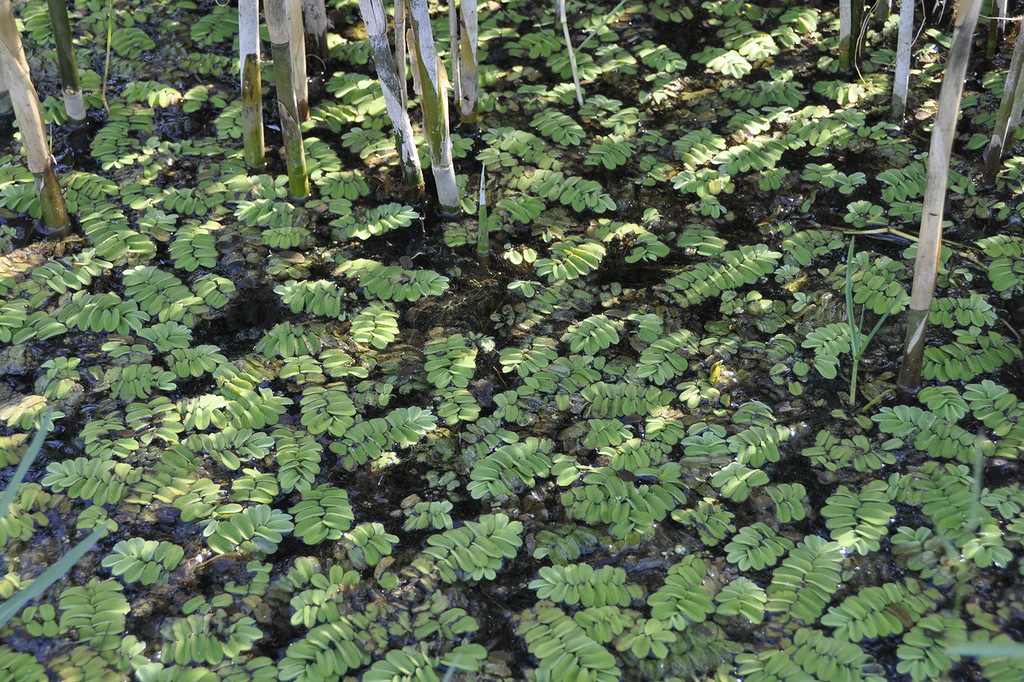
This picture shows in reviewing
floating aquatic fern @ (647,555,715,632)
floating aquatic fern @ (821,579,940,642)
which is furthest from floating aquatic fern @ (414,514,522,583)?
floating aquatic fern @ (821,579,940,642)

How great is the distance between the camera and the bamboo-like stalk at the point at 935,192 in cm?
238

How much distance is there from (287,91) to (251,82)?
0.62 feet

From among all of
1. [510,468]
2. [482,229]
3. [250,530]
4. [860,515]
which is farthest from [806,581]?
[482,229]

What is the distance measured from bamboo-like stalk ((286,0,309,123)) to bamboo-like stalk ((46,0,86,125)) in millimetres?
1013

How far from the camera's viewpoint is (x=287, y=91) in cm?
354

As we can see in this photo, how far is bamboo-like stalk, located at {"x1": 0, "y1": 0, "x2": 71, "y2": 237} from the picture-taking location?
314 cm

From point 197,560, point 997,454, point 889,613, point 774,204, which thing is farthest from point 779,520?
point 197,560

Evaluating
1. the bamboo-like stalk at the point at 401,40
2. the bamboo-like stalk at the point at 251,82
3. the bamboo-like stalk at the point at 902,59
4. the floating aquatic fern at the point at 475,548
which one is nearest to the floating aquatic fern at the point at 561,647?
the floating aquatic fern at the point at 475,548

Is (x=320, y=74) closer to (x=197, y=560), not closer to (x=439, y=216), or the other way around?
(x=439, y=216)

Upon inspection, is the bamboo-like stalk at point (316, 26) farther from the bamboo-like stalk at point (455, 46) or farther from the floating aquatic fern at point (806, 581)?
the floating aquatic fern at point (806, 581)

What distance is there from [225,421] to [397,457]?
604 millimetres

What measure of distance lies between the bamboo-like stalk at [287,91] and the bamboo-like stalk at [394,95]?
1.06 feet

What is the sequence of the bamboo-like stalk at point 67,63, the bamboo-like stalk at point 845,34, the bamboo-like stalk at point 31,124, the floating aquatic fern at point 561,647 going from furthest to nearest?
1. the bamboo-like stalk at point 845,34
2. the bamboo-like stalk at point 67,63
3. the bamboo-like stalk at point 31,124
4. the floating aquatic fern at point 561,647

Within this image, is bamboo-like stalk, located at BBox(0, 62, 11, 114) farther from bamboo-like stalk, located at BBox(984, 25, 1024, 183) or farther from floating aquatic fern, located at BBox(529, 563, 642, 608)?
bamboo-like stalk, located at BBox(984, 25, 1024, 183)
